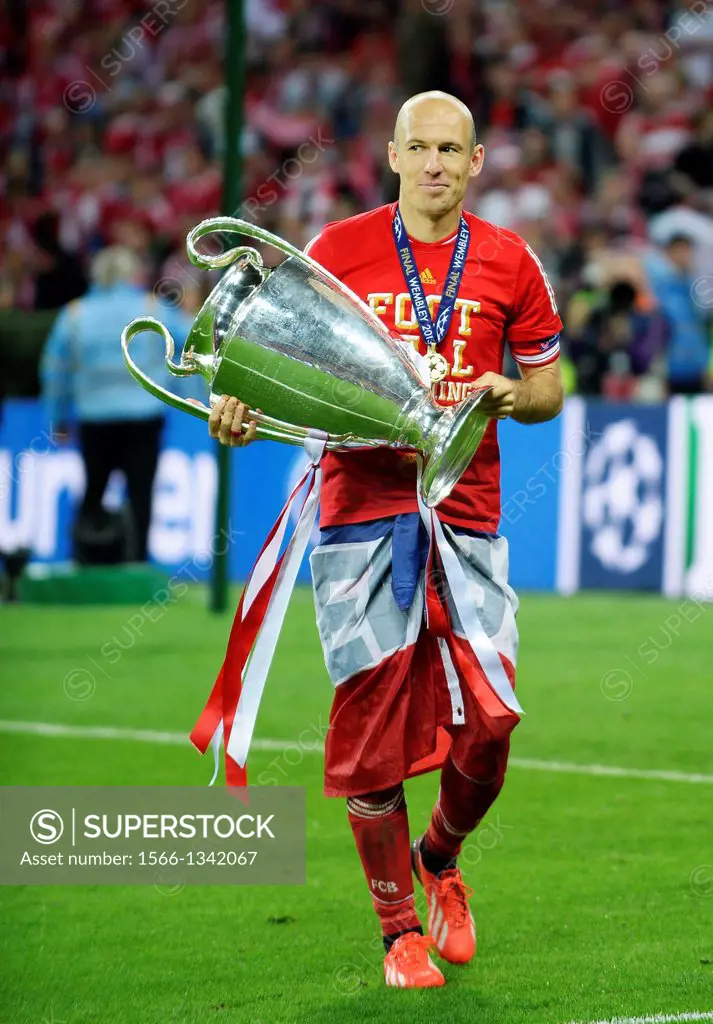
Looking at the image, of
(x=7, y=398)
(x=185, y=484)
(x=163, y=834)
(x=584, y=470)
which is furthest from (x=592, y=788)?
(x=7, y=398)

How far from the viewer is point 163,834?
19.2 feet

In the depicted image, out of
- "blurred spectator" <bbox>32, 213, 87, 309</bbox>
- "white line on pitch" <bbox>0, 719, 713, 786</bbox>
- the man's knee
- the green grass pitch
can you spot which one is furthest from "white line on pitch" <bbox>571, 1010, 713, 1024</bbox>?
"blurred spectator" <bbox>32, 213, 87, 309</bbox>

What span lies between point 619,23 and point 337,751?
1424 cm

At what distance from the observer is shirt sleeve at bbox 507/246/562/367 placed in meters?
4.51

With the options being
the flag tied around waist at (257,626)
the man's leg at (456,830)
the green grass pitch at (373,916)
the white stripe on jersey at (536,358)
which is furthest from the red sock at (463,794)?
the white stripe on jersey at (536,358)

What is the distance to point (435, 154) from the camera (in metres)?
4.36

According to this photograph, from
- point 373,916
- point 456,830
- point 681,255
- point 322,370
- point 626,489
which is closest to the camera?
point 322,370

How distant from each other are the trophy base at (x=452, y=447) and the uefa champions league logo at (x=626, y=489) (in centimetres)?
800

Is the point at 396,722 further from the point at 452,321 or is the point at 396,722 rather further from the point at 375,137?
the point at 375,137

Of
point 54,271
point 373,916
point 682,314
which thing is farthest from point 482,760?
point 54,271

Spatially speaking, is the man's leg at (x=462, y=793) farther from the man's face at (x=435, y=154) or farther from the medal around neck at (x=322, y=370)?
the man's face at (x=435, y=154)

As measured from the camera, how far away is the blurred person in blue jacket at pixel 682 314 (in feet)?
44.3

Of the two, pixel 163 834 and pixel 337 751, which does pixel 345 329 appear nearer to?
pixel 337 751

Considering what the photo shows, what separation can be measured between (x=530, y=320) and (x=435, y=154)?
0.47 m
